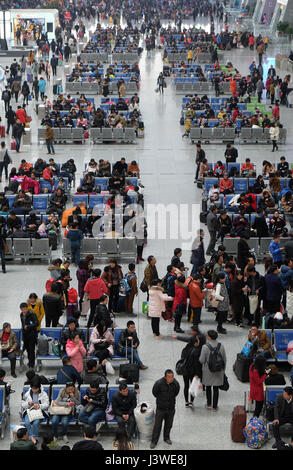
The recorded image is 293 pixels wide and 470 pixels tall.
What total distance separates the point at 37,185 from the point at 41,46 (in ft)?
95.6

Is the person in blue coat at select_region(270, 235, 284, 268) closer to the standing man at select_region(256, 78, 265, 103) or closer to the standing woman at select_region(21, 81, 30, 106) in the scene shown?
the standing man at select_region(256, 78, 265, 103)

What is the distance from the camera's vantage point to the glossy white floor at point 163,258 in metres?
12.2

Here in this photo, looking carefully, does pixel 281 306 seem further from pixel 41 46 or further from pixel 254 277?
pixel 41 46

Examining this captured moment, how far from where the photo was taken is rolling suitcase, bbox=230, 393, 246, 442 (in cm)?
1159

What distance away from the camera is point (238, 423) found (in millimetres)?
11617

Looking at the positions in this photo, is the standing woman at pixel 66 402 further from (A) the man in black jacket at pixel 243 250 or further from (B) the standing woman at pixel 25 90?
(B) the standing woman at pixel 25 90

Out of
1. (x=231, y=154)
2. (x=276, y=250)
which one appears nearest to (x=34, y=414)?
(x=276, y=250)

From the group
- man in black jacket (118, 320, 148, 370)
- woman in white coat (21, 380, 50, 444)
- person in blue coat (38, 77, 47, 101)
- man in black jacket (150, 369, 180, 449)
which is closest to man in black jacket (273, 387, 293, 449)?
man in black jacket (150, 369, 180, 449)

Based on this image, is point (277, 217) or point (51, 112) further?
point (51, 112)

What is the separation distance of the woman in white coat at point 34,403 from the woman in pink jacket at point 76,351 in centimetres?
102

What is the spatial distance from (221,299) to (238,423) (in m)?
3.24

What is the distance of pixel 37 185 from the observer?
21.8 m

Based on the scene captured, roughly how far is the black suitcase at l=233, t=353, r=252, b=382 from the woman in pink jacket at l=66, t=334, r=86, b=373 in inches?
94.0

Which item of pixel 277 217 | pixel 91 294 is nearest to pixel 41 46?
pixel 277 217
